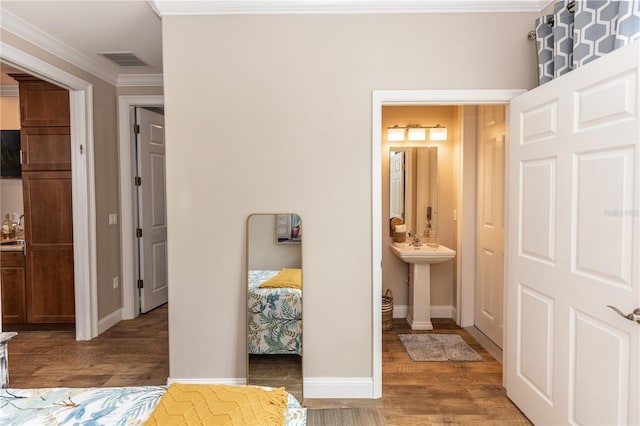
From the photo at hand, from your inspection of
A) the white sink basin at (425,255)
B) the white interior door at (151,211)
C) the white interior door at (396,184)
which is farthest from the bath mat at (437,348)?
the white interior door at (151,211)

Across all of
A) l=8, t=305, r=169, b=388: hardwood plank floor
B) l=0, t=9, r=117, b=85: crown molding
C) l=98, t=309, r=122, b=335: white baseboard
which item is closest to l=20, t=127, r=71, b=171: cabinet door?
l=0, t=9, r=117, b=85: crown molding

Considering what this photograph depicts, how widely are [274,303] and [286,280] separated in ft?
0.58

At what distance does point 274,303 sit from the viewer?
2.69m

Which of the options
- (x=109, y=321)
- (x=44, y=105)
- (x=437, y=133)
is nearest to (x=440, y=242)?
(x=437, y=133)

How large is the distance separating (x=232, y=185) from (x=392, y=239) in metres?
2.24

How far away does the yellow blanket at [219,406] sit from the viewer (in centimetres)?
132

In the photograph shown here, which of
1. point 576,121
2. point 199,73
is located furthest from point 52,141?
point 576,121

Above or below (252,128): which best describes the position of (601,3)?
above

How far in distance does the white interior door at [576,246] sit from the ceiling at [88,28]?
2680 millimetres

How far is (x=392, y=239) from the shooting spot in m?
4.35

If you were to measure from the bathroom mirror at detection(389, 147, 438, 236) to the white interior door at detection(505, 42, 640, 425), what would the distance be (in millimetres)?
1672

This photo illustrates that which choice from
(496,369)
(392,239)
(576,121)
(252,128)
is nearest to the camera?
(576,121)

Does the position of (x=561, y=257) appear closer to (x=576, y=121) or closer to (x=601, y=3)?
(x=576, y=121)

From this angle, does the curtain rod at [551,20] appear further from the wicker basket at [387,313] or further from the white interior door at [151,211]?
the white interior door at [151,211]
